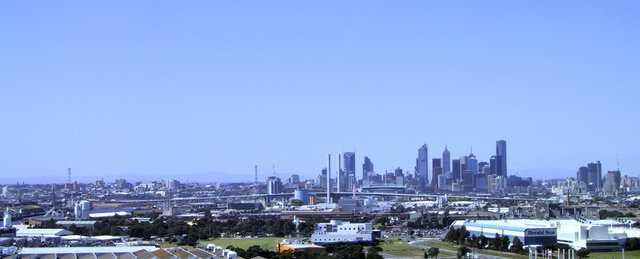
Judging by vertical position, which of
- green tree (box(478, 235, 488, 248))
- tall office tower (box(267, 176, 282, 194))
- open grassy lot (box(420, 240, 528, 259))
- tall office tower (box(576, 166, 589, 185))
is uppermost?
tall office tower (box(576, 166, 589, 185))

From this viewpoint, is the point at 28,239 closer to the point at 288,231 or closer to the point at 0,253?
the point at 0,253

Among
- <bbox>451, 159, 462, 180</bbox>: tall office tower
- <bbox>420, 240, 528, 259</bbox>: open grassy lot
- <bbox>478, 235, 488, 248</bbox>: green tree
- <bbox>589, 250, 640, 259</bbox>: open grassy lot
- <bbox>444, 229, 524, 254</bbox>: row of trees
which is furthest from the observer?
<bbox>451, 159, 462, 180</bbox>: tall office tower

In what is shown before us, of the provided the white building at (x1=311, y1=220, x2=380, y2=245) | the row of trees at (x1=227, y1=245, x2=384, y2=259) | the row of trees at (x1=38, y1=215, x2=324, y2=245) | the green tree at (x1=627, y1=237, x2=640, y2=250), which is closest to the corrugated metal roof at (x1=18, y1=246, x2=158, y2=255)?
the row of trees at (x1=227, y1=245, x2=384, y2=259)

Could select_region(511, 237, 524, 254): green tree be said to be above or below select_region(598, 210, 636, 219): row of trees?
below

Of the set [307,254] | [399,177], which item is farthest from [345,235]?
[399,177]

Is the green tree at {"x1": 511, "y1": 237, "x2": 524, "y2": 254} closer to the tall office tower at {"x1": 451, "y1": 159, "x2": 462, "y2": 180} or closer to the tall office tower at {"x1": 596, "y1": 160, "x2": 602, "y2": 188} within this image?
the tall office tower at {"x1": 596, "y1": 160, "x2": 602, "y2": 188}

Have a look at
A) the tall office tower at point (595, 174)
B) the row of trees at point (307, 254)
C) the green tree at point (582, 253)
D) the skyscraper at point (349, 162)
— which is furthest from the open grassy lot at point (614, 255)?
the skyscraper at point (349, 162)

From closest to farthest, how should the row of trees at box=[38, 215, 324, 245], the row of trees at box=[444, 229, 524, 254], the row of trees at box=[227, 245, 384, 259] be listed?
1. the row of trees at box=[227, 245, 384, 259]
2. the row of trees at box=[444, 229, 524, 254]
3. the row of trees at box=[38, 215, 324, 245]

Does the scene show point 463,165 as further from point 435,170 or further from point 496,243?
point 496,243
